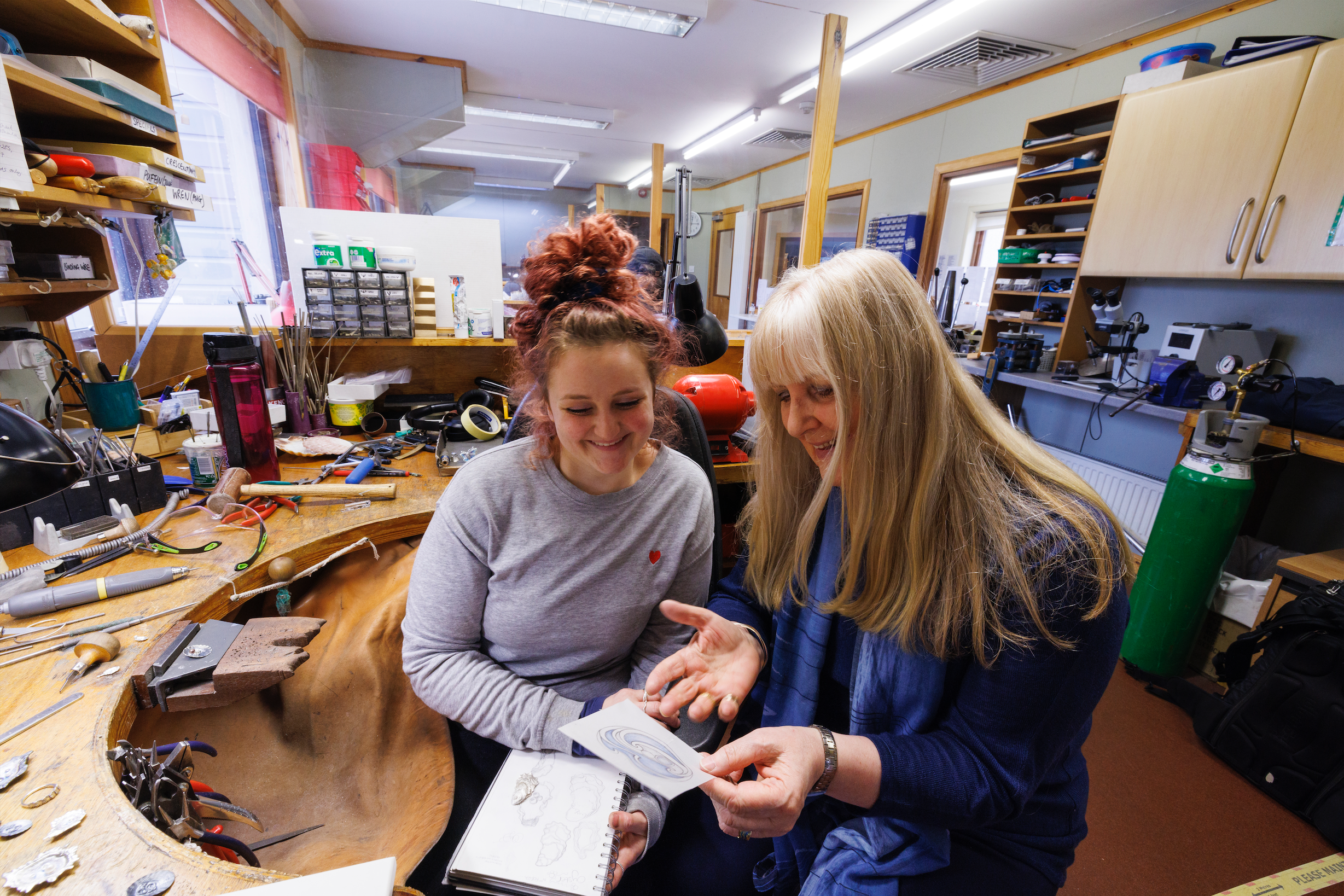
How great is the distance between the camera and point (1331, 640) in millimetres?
1726

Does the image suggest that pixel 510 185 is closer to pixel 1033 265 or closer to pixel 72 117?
pixel 1033 265

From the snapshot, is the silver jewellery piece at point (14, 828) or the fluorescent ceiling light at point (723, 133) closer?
the silver jewellery piece at point (14, 828)

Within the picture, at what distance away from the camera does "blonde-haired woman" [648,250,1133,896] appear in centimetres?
79

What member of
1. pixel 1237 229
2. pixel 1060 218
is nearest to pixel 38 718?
pixel 1237 229

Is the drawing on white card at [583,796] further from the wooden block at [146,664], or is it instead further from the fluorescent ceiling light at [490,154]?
the fluorescent ceiling light at [490,154]

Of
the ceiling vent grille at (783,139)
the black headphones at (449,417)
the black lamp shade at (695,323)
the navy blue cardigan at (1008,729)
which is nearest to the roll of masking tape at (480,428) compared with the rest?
the black headphones at (449,417)

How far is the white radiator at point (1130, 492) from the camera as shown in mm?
3109

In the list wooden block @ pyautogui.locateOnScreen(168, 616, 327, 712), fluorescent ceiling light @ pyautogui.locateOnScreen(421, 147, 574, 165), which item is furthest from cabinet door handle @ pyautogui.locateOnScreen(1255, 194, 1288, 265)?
fluorescent ceiling light @ pyautogui.locateOnScreen(421, 147, 574, 165)

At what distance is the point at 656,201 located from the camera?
5934 millimetres

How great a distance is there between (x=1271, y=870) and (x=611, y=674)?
2119 mm

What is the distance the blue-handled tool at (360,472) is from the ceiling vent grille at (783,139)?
221 inches

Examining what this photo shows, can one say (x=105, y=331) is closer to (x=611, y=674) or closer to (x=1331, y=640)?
(x=611, y=674)

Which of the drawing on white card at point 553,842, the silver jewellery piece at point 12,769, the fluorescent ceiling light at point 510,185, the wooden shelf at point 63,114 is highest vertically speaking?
the fluorescent ceiling light at point 510,185

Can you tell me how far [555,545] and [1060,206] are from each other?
402 centimetres
